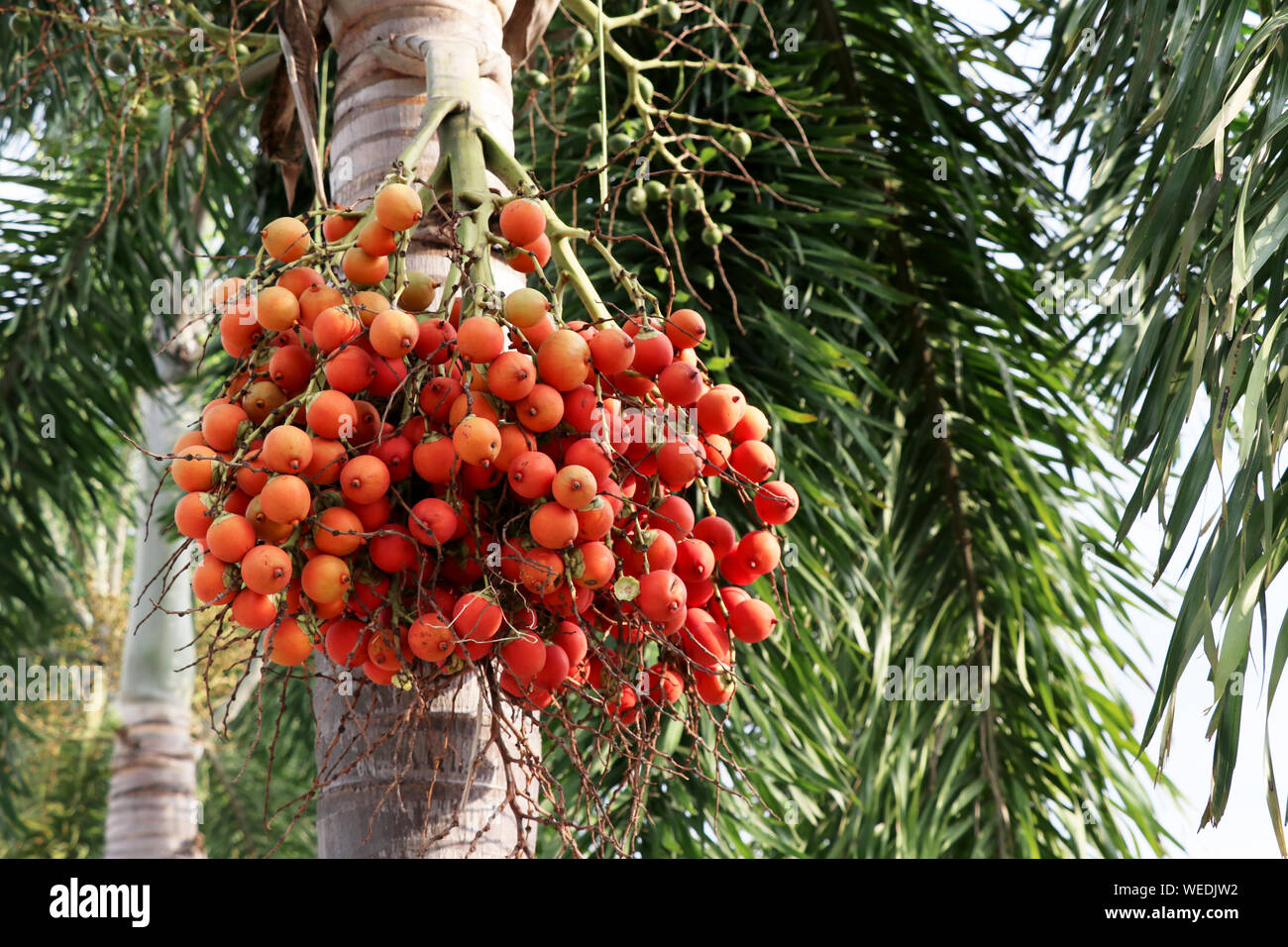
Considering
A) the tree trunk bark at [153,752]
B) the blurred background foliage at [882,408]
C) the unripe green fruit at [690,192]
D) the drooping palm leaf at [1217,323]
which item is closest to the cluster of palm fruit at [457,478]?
the drooping palm leaf at [1217,323]

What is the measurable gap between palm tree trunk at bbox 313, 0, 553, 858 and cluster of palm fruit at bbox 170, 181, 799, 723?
3.3 inches

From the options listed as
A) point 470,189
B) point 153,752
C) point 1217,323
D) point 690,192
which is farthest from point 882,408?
point 153,752

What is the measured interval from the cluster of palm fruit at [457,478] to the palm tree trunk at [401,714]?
85mm

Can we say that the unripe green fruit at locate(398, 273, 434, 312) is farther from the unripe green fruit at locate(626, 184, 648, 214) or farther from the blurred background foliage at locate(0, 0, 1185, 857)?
the blurred background foliage at locate(0, 0, 1185, 857)

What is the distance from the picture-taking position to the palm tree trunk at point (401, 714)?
898 mm

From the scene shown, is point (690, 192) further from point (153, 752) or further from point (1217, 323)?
point (153, 752)

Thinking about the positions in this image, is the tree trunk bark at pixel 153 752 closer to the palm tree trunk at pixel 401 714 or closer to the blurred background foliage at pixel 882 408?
the blurred background foliage at pixel 882 408

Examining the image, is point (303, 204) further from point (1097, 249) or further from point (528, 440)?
point (528, 440)

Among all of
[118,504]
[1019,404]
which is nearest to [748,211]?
[1019,404]

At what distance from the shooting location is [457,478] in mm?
830

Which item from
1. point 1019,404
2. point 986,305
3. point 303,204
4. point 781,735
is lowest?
point 781,735

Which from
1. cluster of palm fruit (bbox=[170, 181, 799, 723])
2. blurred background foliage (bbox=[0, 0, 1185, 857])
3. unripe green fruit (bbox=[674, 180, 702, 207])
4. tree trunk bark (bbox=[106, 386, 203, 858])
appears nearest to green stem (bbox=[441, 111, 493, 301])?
cluster of palm fruit (bbox=[170, 181, 799, 723])
